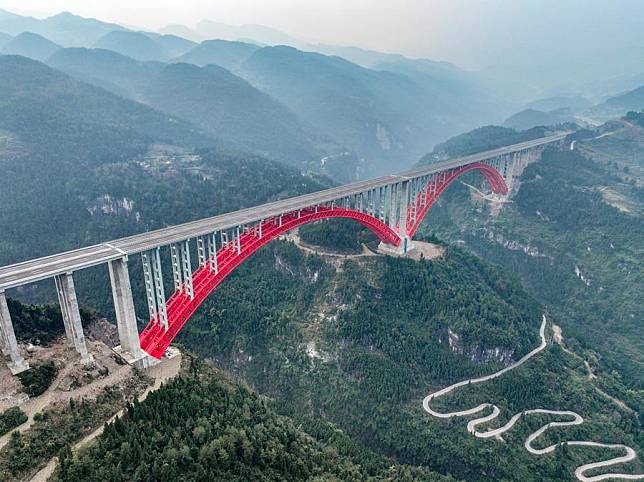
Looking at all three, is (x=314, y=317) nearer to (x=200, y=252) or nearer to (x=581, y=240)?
(x=200, y=252)

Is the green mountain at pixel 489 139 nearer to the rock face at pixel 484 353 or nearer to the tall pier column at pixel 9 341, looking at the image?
the rock face at pixel 484 353

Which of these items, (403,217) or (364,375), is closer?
(364,375)

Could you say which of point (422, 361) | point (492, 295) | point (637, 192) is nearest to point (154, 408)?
point (422, 361)

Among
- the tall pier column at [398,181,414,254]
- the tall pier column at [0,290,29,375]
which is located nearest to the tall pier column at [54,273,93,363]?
the tall pier column at [0,290,29,375]

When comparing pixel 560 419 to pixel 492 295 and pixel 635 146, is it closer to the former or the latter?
pixel 492 295

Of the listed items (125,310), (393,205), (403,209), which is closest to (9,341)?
(125,310)

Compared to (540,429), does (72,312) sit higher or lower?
higher
